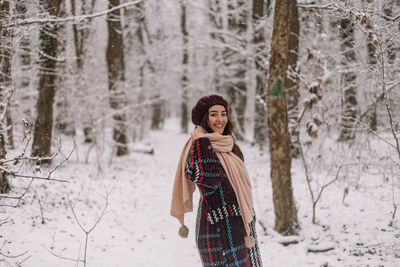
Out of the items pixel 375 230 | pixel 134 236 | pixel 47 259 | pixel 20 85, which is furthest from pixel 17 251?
pixel 20 85

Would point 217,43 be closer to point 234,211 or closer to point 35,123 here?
point 35,123

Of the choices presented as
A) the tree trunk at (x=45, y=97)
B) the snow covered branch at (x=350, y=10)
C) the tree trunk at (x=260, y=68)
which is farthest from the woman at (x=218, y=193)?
the tree trunk at (x=45, y=97)

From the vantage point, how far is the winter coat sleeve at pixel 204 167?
252 centimetres

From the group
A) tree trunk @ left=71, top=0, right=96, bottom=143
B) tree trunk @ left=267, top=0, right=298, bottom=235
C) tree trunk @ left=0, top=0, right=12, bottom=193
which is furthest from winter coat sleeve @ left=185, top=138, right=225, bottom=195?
tree trunk @ left=71, top=0, right=96, bottom=143

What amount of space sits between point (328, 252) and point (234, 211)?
263 cm

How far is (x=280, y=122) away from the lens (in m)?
4.91

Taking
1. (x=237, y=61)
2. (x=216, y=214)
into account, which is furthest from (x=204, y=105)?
(x=237, y=61)

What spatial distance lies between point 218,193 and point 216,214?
175 millimetres

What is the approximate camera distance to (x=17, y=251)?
158 inches

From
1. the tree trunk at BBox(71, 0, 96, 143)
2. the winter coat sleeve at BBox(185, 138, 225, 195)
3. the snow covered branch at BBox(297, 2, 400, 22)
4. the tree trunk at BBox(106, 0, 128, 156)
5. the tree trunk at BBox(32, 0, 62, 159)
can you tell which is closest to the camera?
the winter coat sleeve at BBox(185, 138, 225, 195)

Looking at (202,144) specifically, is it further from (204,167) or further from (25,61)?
(25,61)

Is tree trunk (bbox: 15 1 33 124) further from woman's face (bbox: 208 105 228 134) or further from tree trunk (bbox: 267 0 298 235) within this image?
tree trunk (bbox: 267 0 298 235)

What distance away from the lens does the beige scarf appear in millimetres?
2668

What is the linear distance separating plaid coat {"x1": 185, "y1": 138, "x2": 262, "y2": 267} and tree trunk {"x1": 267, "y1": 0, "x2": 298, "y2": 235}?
2511 millimetres
